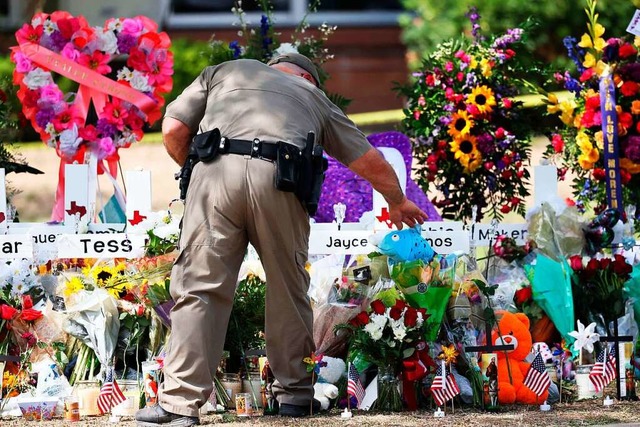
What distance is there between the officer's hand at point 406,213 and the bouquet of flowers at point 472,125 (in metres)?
1.90

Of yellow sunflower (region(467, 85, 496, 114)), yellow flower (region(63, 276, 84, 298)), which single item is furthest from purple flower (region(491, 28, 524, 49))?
yellow flower (region(63, 276, 84, 298))

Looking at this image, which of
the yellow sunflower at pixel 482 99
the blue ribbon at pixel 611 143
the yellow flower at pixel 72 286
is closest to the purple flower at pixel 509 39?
the yellow sunflower at pixel 482 99

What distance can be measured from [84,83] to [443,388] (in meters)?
3.08

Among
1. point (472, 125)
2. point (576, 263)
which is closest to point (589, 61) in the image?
point (472, 125)

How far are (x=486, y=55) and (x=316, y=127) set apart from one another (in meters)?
2.64

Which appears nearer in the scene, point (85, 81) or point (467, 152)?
point (85, 81)

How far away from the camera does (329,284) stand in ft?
18.8

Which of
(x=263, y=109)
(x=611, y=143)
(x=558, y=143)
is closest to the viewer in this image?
(x=263, y=109)

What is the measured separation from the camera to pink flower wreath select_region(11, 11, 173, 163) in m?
7.08

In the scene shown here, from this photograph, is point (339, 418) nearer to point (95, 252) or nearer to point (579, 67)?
point (95, 252)

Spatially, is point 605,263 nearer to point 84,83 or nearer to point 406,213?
point 406,213

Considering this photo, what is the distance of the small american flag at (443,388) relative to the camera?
5.23 meters

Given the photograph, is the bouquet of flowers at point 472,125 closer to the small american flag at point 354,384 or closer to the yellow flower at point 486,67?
the yellow flower at point 486,67

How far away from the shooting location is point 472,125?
7.38m
